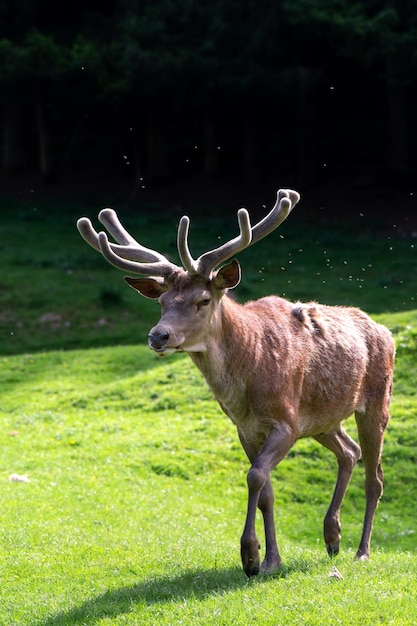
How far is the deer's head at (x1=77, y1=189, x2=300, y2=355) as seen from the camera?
698cm

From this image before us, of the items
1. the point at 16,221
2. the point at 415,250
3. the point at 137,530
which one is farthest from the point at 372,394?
the point at 16,221

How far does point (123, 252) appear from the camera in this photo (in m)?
7.75

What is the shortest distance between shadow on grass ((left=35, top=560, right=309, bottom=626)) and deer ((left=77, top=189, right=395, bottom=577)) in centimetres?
17

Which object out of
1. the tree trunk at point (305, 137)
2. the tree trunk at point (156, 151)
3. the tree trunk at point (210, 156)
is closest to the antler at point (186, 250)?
the tree trunk at point (305, 137)

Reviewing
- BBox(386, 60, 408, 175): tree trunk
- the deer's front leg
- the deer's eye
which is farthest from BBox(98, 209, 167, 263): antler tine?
BBox(386, 60, 408, 175): tree trunk

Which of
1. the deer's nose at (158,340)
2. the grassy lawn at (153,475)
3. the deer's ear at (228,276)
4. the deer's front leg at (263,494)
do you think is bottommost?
the grassy lawn at (153,475)

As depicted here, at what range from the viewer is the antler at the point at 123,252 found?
735 centimetres

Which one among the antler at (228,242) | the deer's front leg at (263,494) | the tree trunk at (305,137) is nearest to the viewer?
the deer's front leg at (263,494)

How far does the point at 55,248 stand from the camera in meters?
26.0

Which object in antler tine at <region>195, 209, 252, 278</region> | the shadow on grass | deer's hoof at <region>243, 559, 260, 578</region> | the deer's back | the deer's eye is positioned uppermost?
antler tine at <region>195, 209, 252, 278</region>

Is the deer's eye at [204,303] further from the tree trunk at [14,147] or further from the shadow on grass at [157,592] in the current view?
the tree trunk at [14,147]

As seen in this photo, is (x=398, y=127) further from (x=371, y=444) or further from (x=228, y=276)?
(x=228, y=276)

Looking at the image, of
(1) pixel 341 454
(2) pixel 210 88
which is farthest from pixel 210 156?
(1) pixel 341 454

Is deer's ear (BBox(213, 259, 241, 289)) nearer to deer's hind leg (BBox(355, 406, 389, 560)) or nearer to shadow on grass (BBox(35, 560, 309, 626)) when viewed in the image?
deer's hind leg (BBox(355, 406, 389, 560))
